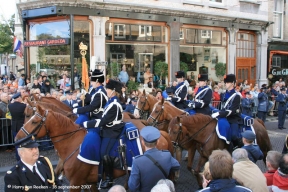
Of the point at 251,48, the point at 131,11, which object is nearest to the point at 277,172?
the point at 131,11

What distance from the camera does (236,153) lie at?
520 centimetres

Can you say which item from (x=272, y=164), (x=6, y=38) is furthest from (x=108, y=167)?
(x=6, y=38)

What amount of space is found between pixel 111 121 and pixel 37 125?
1.36m

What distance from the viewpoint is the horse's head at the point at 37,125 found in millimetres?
6156

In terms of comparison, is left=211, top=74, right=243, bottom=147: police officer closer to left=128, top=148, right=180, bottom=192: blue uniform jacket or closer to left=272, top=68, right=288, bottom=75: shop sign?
left=128, top=148, right=180, bottom=192: blue uniform jacket

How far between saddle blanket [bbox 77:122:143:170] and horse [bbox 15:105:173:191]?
0.17 meters

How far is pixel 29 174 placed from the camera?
4047mm

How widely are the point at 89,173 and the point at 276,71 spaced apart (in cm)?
2294

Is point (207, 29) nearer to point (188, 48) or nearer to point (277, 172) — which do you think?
point (188, 48)

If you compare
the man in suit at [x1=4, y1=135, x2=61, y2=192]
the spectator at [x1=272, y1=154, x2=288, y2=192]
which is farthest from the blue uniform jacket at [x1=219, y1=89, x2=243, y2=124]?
the man in suit at [x1=4, y1=135, x2=61, y2=192]

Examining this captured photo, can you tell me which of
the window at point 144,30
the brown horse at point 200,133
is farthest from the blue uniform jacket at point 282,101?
the brown horse at point 200,133

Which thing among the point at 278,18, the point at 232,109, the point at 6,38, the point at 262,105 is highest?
the point at 278,18

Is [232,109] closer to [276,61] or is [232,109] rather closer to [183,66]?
[183,66]

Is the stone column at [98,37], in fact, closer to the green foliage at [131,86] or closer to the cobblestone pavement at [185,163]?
the green foliage at [131,86]
